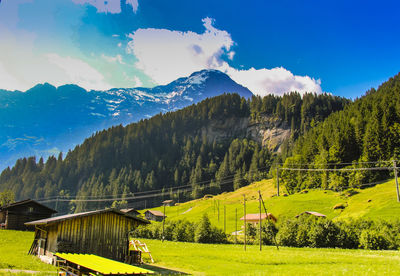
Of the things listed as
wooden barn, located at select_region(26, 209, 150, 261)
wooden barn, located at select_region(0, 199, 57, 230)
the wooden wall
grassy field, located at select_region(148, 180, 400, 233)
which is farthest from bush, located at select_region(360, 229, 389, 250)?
wooden barn, located at select_region(0, 199, 57, 230)

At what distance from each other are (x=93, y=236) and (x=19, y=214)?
48475 mm

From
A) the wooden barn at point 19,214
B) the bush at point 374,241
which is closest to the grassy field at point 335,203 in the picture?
the bush at point 374,241

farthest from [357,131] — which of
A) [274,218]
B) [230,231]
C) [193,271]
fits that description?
[193,271]

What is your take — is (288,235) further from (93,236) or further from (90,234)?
(90,234)

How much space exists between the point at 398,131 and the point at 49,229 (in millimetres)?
115862

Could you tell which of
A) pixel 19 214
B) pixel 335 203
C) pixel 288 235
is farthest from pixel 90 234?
pixel 335 203

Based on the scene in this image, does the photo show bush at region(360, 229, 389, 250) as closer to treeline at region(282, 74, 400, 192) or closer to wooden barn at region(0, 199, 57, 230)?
treeline at region(282, 74, 400, 192)

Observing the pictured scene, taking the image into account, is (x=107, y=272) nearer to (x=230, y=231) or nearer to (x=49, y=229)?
(x=49, y=229)

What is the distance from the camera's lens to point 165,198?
7382 inches

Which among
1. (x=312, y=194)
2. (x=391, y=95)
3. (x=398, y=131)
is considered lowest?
(x=312, y=194)

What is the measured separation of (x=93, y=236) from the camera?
92.7ft

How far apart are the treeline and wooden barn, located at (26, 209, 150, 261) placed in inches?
3434

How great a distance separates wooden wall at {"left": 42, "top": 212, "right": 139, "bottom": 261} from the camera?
27.4m

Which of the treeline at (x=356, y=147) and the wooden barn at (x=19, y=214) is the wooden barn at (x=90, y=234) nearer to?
the wooden barn at (x=19, y=214)
